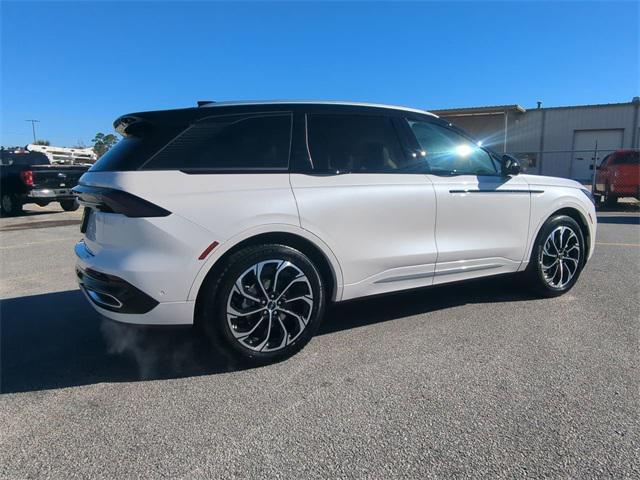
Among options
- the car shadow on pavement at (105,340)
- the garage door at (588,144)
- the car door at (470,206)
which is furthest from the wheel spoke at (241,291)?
the garage door at (588,144)

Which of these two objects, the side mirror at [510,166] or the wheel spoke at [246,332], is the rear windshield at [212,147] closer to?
the wheel spoke at [246,332]

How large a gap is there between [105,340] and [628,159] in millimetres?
16774

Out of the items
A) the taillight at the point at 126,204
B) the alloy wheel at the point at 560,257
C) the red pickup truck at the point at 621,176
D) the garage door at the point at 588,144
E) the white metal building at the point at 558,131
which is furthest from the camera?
the white metal building at the point at 558,131

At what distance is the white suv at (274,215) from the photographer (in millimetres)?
3021

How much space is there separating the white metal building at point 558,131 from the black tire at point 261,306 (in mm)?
30275

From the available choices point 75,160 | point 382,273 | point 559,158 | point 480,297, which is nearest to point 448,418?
point 382,273

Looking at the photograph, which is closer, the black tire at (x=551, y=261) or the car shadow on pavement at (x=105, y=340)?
the car shadow on pavement at (x=105, y=340)

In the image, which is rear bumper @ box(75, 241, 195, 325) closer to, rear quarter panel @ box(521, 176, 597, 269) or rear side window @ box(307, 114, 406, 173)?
rear side window @ box(307, 114, 406, 173)

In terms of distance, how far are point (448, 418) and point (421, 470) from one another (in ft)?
1.64

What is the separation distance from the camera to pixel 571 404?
9.13ft

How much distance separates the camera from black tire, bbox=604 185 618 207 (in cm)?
1584

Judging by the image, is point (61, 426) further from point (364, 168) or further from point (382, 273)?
point (364, 168)

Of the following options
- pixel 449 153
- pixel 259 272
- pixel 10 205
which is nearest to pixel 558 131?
pixel 10 205

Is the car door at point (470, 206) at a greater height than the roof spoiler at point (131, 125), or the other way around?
the roof spoiler at point (131, 125)
